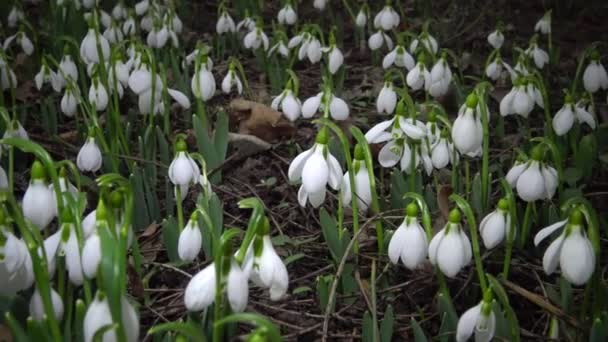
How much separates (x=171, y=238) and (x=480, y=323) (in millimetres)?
816

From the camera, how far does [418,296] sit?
5.96 ft

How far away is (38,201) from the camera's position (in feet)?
4.70

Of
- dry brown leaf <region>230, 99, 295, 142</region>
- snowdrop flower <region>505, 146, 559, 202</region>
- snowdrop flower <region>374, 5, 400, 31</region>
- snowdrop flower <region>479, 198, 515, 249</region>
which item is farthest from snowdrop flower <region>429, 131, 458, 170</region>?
snowdrop flower <region>374, 5, 400, 31</region>

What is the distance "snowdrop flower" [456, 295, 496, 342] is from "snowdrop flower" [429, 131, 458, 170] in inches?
25.2

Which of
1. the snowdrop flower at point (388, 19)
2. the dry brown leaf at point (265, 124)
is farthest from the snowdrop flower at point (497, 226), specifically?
the snowdrop flower at point (388, 19)

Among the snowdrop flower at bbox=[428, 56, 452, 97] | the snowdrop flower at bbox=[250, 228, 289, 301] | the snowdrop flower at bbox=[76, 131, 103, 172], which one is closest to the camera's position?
the snowdrop flower at bbox=[250, 228, 289, 301]

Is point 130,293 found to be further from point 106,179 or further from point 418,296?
point 418,296

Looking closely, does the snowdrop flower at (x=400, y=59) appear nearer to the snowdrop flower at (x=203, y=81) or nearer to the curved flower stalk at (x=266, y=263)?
the snowdrop flower at (x=203, y=81)

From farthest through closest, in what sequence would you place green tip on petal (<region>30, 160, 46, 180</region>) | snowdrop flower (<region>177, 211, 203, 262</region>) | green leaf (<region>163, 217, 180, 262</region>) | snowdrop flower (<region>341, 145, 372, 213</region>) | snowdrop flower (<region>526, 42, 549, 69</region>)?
snowdrop flower (<region>526, 42, 549, 69</region>) → green leaf (<region>163, 217, 180, 262</region>) → snowdrop flower (<region>341, 145, 372, 213</region>) → snowdrop flower (<region>177, 211, 203, 262</region>) → green tip on petal (<region>30, 160, 46, 180</region>)

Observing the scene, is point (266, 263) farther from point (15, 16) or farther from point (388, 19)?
point (15, 16)

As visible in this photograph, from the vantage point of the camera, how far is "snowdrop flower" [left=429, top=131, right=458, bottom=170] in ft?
6.48

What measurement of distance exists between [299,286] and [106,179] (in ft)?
2.28

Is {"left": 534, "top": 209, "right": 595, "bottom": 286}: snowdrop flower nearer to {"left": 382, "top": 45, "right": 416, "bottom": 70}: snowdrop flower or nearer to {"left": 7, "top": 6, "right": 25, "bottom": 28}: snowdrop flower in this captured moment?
{"left": 382, "top": 45, "right": 416, "bottom": 70}: snowdrop flower

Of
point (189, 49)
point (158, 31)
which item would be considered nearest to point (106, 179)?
point (158, 31)
